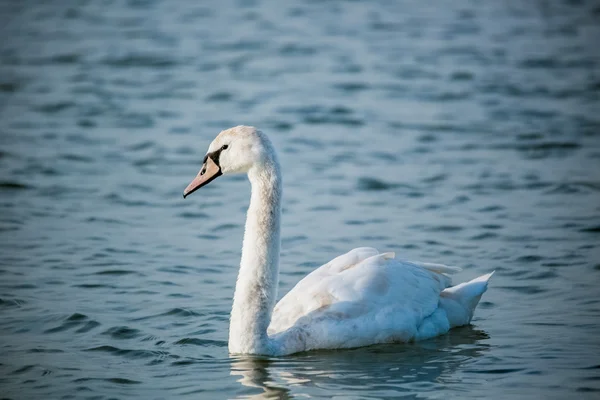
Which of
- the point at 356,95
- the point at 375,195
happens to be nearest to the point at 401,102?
the point at 356,95

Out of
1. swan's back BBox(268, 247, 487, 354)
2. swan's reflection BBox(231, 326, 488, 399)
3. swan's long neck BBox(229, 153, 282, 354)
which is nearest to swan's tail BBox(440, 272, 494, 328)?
swan's back BBox(268, 247, 487, 354)

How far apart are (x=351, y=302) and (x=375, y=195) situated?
16.6ft

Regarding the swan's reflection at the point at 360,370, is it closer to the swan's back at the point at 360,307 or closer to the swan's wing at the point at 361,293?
the swan's back at the point at 360,307

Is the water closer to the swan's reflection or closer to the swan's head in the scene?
the swan's reflection

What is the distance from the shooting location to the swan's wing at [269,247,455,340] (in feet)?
27.3

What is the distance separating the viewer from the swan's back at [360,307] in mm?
8250

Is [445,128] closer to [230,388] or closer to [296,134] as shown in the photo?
[296,134]

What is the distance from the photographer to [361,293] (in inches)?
331

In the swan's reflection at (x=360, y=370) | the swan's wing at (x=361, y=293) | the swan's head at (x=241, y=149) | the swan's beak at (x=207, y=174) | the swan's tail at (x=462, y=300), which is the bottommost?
the swan's reflection at (x=360, y=370)

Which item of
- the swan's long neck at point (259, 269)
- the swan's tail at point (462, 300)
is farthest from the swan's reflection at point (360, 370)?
the swan's tail at point (462, 300)

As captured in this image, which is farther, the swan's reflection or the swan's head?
the swan's head

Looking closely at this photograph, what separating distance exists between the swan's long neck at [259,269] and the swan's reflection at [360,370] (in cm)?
18

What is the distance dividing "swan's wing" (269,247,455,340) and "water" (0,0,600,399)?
30 cm

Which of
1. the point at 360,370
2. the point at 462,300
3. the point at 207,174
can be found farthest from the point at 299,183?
the point at 360,370
